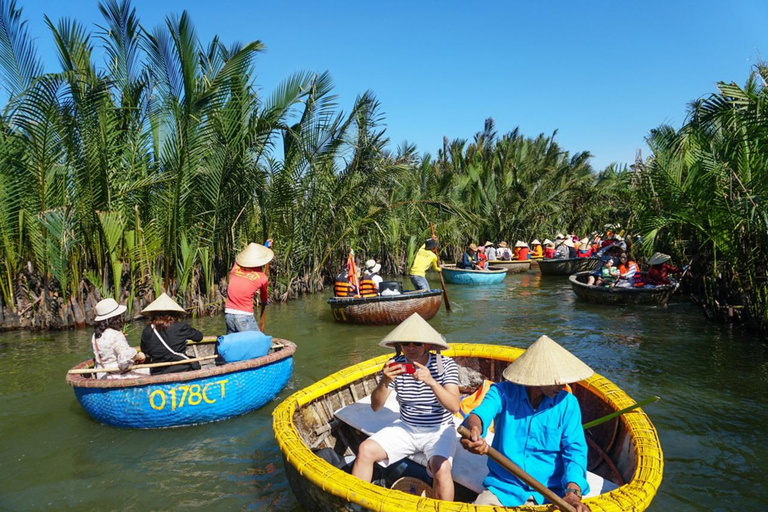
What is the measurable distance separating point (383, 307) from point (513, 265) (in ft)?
42.6

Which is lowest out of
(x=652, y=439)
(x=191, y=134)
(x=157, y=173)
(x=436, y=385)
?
(x=652, y=439)

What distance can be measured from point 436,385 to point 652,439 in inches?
56.8

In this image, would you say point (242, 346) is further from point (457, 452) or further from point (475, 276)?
point (475, 276)

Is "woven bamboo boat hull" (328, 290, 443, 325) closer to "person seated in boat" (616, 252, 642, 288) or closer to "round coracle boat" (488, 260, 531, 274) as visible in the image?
"person seated in boat" (616, 252, 642, 288)

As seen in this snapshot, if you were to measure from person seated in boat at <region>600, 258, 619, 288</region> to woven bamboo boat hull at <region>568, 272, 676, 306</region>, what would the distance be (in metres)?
0.61

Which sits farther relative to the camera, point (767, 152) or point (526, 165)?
point (526, 165)

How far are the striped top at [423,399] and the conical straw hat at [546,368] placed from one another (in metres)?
0.64

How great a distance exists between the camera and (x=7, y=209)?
29.7 feet

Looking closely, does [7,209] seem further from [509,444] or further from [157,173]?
[509,444]

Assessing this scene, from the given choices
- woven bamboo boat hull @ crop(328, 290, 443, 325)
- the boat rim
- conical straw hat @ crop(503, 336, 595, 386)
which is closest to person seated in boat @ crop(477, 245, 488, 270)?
woven bamboo boat hull @ crop(328, 290, 443, 325)

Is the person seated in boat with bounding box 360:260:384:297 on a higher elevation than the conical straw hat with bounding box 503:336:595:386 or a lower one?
lower

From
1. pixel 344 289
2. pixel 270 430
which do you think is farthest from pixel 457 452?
pixel 344 289

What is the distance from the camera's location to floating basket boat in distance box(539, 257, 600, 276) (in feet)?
63.7

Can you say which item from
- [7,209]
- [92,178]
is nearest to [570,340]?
[92,178]
